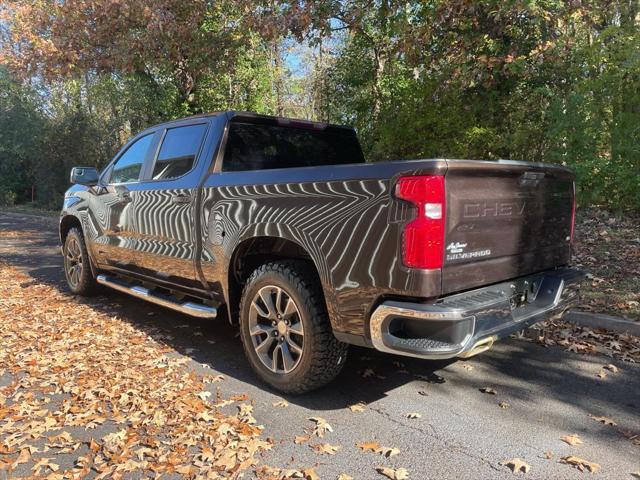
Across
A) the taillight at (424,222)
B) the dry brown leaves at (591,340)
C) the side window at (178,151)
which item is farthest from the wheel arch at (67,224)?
the dry brown leaves at (591,340)

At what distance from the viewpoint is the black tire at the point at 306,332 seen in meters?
3.40

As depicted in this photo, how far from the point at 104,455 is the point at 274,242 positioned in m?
1.72

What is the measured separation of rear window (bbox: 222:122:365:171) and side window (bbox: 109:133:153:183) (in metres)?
1.33

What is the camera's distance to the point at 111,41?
12734mm

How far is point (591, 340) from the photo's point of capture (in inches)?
185

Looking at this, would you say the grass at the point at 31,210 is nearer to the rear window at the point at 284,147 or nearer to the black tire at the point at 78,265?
the black tire at the point at 78,265

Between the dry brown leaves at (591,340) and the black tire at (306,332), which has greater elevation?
the black tire at (306,332)

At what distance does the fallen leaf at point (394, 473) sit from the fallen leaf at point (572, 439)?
1.02 metres

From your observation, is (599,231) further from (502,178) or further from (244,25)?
(244,25)

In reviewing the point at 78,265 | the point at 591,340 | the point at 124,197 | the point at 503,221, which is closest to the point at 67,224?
the point at 78,265

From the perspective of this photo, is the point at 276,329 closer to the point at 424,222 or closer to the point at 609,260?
the point at 424,222

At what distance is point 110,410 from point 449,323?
91.2 inches

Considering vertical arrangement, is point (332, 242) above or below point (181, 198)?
below

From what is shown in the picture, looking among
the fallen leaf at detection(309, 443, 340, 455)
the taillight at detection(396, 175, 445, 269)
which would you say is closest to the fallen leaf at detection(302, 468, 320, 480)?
the fallen leaf at detection(309, 443, 340, 455)
